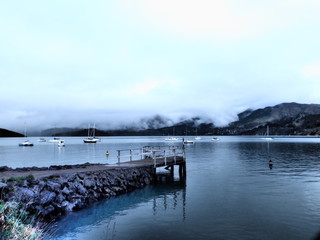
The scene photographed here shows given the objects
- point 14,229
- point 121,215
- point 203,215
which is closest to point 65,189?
point 121,215

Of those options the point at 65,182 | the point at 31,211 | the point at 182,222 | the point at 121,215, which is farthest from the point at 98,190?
the point at 182,222

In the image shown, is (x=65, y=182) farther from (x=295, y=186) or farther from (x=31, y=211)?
(x=295, y=186)

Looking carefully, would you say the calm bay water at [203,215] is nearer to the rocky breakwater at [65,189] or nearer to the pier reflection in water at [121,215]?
the pier reflection in water at [121,215]

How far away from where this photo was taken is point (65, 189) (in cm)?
2042

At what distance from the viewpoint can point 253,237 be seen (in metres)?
14.6

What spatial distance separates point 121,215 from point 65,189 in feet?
16.3

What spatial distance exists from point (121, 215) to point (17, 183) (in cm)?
761

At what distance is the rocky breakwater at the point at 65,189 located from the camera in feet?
56.6

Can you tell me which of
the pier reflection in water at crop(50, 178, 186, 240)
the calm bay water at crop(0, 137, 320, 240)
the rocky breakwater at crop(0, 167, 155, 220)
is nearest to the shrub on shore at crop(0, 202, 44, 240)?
the rocky breakwater at crop(0, 167, 155, 220)

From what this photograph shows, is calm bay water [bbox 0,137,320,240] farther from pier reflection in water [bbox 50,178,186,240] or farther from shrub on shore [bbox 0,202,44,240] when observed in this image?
shrub on shore [bbox 0,202,44,240]

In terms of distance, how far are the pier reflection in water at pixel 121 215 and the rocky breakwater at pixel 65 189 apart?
97 cm

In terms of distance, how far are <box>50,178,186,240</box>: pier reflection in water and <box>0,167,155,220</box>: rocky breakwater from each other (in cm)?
97

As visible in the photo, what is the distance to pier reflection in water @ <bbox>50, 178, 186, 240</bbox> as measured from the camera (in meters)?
15.4

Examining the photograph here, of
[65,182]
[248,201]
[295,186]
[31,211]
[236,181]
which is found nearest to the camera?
[31,211]
